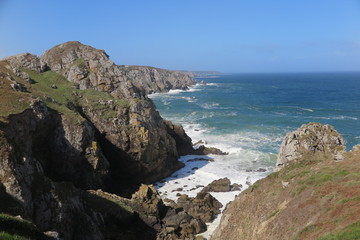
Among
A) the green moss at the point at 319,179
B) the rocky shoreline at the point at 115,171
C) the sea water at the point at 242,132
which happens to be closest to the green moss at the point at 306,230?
the rocky shoreline at the point at 115,171

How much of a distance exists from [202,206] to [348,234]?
19367 mm

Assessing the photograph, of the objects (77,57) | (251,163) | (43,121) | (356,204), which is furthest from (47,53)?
(356,204)

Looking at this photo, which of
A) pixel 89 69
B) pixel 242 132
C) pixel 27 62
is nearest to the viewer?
pixel 27 62

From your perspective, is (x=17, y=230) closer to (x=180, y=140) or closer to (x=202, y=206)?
(x=202, y=206)

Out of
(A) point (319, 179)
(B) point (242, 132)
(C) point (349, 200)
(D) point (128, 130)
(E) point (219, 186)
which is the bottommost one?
(E) point (219, 186)

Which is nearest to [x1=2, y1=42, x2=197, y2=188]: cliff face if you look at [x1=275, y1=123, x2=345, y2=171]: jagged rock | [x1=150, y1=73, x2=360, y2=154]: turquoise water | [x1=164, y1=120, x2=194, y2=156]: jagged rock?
[x1=164, y1=120, x2=194, y2=156]: jagged rock

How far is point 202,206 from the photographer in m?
30.6

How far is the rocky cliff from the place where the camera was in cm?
1884

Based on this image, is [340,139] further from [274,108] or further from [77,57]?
[274,108]

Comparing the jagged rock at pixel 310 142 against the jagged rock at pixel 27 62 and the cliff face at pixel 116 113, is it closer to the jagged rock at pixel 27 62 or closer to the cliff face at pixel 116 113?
the cliff face at pixel 116 113

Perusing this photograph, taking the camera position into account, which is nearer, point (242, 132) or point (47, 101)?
point (47, 101)

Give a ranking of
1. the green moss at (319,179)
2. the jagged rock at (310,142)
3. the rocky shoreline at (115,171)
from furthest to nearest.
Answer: the jagged rock at (310,142)
the green moss at (319,179)
the rocky shoreline at (115,171)

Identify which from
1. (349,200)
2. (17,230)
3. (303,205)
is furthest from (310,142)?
(17,230)

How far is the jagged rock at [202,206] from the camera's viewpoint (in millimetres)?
29188
